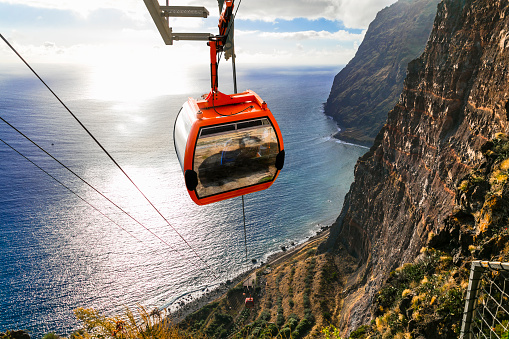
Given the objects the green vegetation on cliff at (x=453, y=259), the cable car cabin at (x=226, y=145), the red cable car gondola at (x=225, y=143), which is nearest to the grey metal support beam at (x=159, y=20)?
the red cable car gondola at (x=225, y=143)

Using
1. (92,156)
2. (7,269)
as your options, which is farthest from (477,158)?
(92,156)

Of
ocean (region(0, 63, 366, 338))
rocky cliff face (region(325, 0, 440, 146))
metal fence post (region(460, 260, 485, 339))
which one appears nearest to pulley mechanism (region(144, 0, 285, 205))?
metal fence post (region(460, 260, 485, 339))

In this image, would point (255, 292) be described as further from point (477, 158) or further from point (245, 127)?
point (245, 127)

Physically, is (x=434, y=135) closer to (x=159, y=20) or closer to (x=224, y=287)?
(x=159, y=20)

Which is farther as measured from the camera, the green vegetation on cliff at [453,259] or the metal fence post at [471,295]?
the green vegetation on cliff at [453,259]

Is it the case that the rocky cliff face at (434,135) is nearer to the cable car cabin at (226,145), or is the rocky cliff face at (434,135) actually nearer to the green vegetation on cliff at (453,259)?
the green vegetation on cliff at (453,259)
